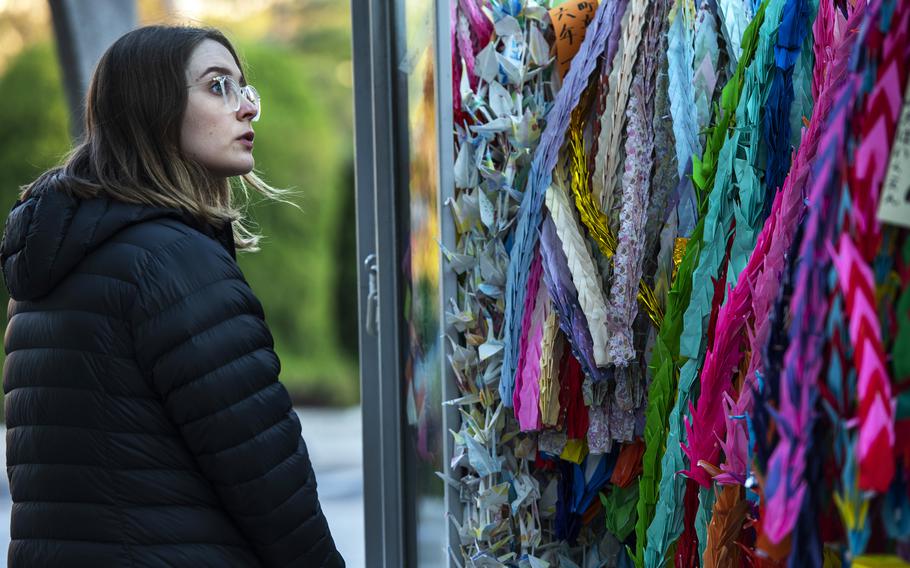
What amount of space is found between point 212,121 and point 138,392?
534mm

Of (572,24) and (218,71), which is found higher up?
(572,24)

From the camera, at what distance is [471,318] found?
2.49 meters

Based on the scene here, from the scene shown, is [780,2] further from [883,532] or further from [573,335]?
[883,532]

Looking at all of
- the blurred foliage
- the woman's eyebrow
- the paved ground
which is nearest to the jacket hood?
the woman's eyebrow

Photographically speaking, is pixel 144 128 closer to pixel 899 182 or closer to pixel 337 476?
pixel 899 182

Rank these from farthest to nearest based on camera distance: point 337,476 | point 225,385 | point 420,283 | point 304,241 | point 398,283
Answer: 1. point 304,241
2. point 337,476
3. point 398,283
4. point 420,283
5. point 225,385

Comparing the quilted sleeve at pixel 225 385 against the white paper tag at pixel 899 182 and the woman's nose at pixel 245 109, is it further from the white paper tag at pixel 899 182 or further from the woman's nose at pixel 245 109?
the white paper tag at pixel 899 182

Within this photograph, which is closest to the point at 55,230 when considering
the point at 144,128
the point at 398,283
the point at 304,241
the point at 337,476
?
the point at 144,128

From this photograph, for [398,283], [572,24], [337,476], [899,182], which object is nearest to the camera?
[899,182]

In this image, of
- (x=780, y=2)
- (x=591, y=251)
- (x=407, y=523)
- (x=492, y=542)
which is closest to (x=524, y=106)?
(x=591, y=251)

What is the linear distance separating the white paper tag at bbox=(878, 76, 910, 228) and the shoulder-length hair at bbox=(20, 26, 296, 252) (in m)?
A: 1.28

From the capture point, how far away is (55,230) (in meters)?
1.83

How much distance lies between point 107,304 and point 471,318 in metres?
0.91

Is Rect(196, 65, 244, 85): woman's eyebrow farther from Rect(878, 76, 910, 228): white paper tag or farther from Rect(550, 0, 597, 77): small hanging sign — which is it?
Rect(878, 76, 910, 228): white paper tag
